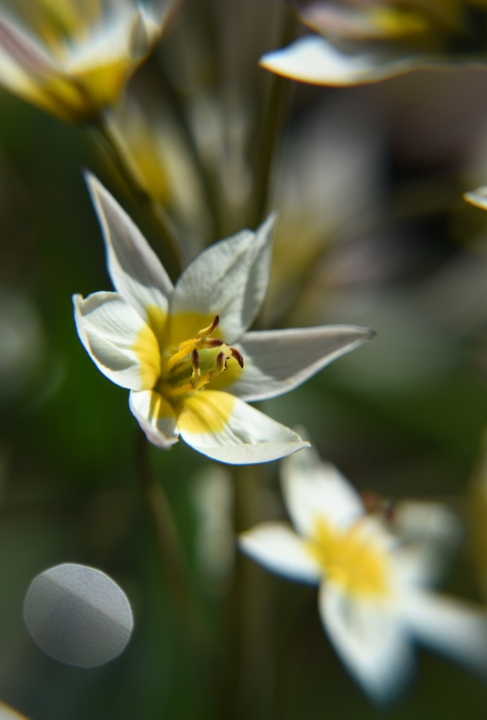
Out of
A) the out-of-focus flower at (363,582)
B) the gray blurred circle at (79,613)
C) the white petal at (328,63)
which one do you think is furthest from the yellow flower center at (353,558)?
the white petal at (328,63)

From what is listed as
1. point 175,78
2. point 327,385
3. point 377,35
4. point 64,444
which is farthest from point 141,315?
point 175,78

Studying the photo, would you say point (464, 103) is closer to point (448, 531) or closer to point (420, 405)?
point (420, 405)

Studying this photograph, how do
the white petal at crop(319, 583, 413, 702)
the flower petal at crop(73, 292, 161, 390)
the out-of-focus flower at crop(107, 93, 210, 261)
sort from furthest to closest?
the out-of-focus flower at crop(107, 93, 210, 261) < the white petal at crop(319, 583, 413, 702) < the flower petal at crop(73, 292, 161, 390)

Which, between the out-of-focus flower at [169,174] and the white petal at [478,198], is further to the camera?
the out-of-focus flower at [169,174]

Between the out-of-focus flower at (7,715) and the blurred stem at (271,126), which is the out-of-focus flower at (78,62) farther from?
the out-of-focus flower at (7,715)

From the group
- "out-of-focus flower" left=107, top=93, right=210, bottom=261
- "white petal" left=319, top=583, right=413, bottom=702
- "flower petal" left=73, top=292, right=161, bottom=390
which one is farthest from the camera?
"out-of-focus flower" left=107, top=93, right=210, bottom=261

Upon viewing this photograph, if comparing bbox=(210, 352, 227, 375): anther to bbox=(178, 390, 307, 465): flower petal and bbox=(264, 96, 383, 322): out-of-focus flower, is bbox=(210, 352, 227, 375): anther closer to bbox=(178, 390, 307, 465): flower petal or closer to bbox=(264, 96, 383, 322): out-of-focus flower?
bbox=(178, 390, 307, 465): flower petal

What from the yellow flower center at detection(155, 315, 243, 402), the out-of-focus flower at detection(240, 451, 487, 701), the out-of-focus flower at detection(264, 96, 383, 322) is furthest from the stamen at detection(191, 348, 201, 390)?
the out-of-focus flower at detection(264, 96, 383, 322)

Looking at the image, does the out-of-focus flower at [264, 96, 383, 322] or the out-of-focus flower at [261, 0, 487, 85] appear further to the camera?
the out-of-focus flower at [264, 96, 383, 322]

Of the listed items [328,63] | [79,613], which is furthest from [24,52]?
[79,613]
